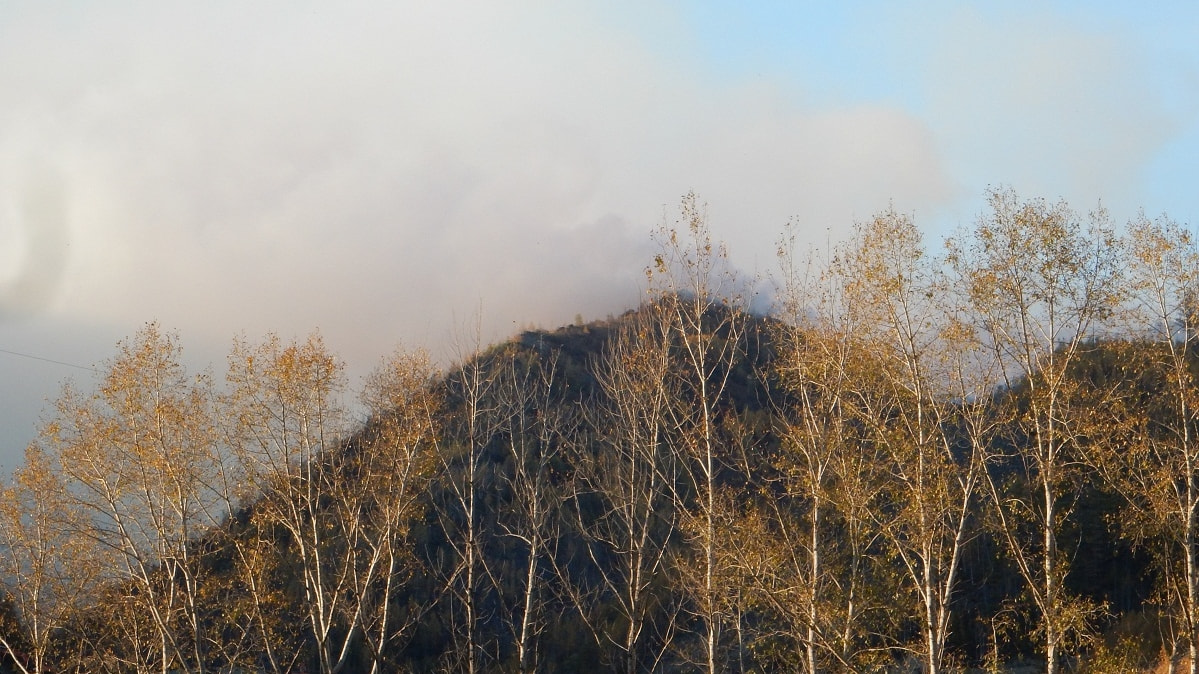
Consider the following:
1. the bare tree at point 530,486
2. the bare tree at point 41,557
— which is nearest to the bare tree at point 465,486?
the bare tree at point 530,486

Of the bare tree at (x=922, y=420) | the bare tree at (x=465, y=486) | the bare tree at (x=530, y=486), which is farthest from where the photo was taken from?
the bare tree at (x=465, y=486)

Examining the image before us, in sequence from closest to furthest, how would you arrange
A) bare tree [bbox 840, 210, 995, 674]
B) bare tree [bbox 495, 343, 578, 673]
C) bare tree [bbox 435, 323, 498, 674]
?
bare tree [bbox 840, 210, 995, 674]
bare tree [bbox 495, 343, 578, 673]
bare tree [bbox 435, 323, 498, 674]

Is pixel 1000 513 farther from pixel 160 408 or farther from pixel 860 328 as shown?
pixel 160 408

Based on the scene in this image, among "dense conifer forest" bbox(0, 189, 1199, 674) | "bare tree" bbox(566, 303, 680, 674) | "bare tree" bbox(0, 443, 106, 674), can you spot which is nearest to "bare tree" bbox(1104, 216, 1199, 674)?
"dense conifer forest" bbox(0, 189, 1199, 674)

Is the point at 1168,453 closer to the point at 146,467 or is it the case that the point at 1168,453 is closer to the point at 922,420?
the point at 922,420

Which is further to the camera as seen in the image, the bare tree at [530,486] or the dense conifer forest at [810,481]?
the bare tree at [530,486]

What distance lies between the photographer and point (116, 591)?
80.6 feet

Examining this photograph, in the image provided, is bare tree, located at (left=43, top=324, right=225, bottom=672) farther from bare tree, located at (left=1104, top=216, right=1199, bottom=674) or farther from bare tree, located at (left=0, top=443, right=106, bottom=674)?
bare tree, located at (left=1104, top=216, right=1199, bottom=674)

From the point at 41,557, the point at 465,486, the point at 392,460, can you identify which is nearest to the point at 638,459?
the point at 465,486

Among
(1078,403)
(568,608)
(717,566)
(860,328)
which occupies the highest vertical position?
(860,328)

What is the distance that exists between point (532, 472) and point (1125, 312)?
37791mm

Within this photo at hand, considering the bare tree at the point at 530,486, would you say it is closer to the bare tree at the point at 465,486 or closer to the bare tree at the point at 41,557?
the bare tree at the point at 465,486

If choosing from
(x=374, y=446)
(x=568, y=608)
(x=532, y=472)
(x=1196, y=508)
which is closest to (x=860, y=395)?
(x=1196, y=508)

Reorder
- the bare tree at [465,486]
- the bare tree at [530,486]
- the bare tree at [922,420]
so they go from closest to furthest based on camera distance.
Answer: the bare tree at [922,420] → the bare tree at [530,486] → the bare tree at [465,486]
